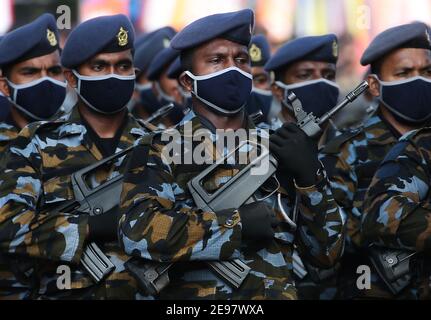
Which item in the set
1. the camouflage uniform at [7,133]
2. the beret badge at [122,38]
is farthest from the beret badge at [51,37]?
the beret badge at [122,38]

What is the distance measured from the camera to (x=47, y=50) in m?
6.89

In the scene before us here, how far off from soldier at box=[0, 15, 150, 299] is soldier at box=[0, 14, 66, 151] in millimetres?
685

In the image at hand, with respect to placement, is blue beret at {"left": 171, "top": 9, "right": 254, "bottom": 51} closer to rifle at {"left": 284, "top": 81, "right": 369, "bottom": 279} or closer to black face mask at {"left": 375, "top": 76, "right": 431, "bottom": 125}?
rifle at {"left": 284, "top": 81, "right": 369, "bottom": 279}

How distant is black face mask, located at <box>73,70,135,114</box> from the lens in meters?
5.89

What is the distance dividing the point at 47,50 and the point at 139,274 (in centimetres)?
247

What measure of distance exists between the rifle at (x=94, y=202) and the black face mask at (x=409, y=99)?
1818 mm

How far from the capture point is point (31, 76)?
684 centimetres

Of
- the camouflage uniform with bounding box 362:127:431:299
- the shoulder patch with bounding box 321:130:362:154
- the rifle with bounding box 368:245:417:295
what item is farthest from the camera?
the shoulder patch with bounding box 321:130:362:154

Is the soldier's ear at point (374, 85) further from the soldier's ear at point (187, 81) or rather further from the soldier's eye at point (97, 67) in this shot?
the soldier's eye at point (97, 67)

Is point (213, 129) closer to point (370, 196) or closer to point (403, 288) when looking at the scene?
point (370, 196)

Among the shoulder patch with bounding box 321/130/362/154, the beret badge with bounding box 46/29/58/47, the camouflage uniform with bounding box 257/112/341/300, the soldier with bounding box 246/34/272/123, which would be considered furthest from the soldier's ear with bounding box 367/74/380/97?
the beret badge with bounding box 46/29/58/47

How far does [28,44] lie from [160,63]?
2346mm

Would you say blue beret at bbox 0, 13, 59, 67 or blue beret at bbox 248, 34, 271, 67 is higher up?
blue beret at bbox 0, 13, 59, 67
